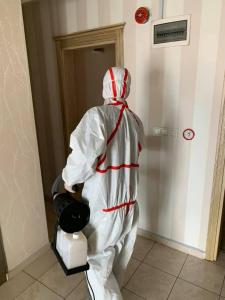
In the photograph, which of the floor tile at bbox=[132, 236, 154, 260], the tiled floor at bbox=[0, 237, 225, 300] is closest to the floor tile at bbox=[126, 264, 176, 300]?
the tiled floor at bbox=[0, 237, 225, 300]

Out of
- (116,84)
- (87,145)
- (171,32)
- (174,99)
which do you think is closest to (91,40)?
(171,32)

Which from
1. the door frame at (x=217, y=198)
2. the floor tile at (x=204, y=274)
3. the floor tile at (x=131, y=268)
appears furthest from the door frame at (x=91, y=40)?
the floor tile at (x=204, y=274)

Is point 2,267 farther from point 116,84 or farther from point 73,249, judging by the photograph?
point 116,84

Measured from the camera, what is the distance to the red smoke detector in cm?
193

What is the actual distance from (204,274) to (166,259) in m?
0.34

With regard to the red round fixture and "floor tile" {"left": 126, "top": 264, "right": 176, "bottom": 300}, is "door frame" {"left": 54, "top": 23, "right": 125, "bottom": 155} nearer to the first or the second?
the red round fixture

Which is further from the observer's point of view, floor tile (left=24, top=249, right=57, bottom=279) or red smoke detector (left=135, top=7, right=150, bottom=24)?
floor tile (left=24, top=249, right=57, bottom=279)

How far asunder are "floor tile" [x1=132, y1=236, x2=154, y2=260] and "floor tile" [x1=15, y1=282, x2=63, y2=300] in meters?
0.78

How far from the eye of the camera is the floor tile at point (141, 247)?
2.24 meters

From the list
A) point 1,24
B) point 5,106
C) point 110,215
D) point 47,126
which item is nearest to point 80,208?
point 110,215

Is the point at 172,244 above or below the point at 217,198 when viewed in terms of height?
below

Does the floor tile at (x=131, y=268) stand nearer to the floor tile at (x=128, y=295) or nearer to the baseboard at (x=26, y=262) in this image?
the floor tile at (x=128, y=295)

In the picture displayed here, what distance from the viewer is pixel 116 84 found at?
136 cm

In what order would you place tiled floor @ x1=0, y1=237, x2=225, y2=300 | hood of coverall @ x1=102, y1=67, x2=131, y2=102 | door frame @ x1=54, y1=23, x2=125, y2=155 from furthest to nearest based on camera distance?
door frame @ x1=54, y1=23, x2=125, y2=155 → tiled floor @ x1=0, y1=237, x2=225, y2=300 → hood of coverall @ x1=102, y1=67, x2=131, y2=102
